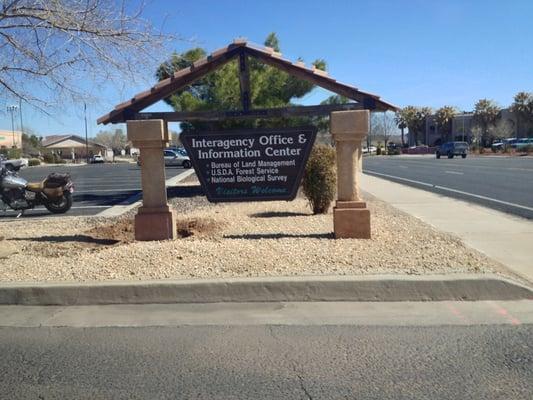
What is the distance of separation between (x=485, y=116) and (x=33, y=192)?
99782mm

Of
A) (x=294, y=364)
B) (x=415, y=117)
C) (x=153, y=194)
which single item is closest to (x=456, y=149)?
(x=153, y=194)

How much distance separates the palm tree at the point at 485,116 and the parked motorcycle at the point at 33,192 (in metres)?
96.6

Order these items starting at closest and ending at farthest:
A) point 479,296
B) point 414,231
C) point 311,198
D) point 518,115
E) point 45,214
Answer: point 479,296 → point 414,231 → point 311,198 → point 45,214 → point 518,115

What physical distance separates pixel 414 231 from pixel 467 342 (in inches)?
172

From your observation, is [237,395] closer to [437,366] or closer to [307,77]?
[437,366]

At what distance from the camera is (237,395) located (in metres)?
3.83

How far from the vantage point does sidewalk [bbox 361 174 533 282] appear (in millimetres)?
A: 7520

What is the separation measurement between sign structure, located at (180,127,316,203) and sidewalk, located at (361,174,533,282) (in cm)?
293

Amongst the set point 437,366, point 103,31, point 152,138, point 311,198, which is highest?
point 103,31

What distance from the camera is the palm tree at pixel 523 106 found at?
289ft

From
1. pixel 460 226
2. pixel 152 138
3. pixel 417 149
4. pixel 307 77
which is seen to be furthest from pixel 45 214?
pixel 417 149

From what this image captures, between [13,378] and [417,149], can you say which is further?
[417,149]

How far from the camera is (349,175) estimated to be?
7.91 metres

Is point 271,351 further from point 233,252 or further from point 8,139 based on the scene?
point 8,139
